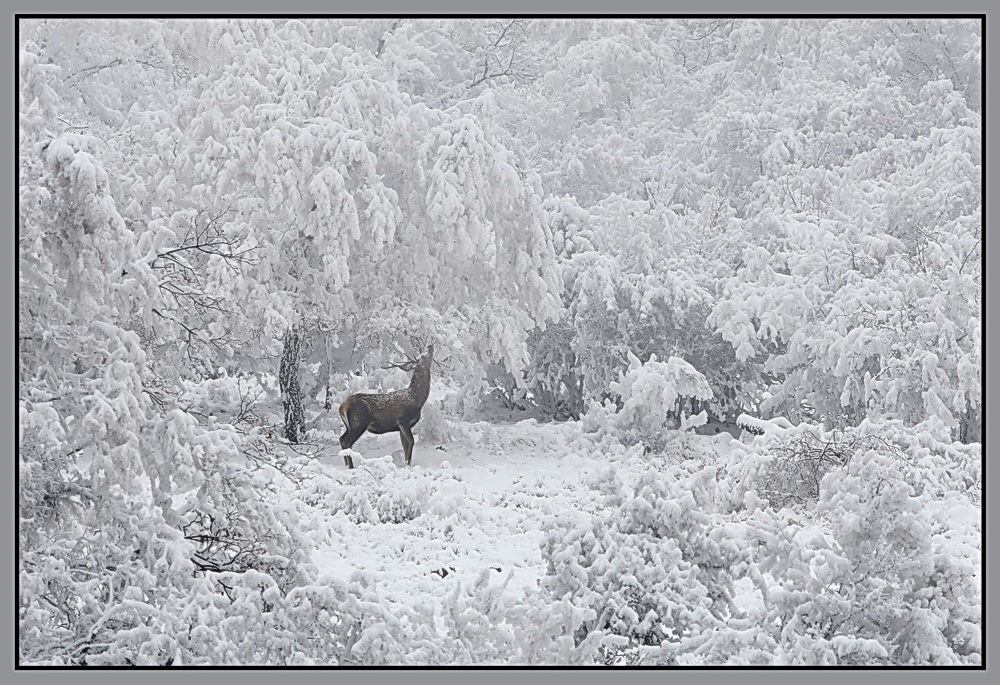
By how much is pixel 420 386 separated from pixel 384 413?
432mm

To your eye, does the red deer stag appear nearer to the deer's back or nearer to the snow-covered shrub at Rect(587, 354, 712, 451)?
the deer's back

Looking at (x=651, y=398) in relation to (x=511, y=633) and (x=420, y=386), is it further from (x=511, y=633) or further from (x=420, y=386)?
(x=511, y=633)

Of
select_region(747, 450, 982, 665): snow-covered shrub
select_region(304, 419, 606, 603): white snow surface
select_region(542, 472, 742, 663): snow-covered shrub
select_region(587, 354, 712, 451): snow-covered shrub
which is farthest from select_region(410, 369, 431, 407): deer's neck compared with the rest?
select_region(747, 450, 982, 665): snow-covered shrub

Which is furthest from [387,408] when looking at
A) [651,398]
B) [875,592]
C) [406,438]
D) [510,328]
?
[875,592]

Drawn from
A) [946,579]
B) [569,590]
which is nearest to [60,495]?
[569,590]

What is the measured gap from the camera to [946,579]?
4723 mm

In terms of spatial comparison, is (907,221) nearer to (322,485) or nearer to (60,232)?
(322,485)

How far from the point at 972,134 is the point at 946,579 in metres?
8.71

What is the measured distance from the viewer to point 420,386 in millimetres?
10000

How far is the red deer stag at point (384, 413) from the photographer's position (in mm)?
9773

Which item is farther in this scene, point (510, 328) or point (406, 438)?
point (510, 328)

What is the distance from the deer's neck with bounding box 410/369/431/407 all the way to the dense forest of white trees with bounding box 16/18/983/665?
49 centimetres

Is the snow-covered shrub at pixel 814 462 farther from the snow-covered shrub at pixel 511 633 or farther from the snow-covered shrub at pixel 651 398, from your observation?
the snow-covered shrub at pixel 651 398

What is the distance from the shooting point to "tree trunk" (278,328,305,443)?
Result: 35.6ft
